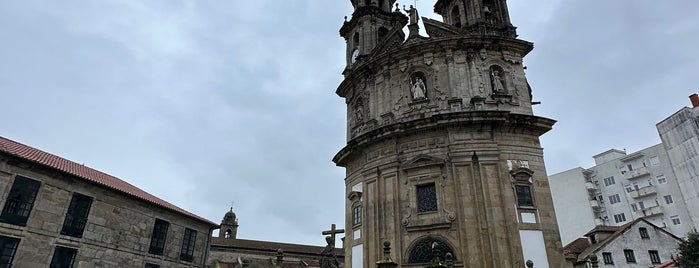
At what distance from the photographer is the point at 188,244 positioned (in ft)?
85.6

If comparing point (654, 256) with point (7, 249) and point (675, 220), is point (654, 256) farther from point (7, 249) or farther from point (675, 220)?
point (7, 249)

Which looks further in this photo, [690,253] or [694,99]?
[694,99]

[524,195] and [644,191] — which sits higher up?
[644,191]

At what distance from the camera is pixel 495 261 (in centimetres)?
1541

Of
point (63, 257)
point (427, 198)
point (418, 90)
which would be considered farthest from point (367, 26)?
point (63, 257)

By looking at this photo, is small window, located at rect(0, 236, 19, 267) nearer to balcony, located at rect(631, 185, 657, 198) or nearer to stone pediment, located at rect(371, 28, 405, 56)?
stone pediment, located at rect(371, 28, 405, 56)

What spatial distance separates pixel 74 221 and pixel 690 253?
84.2ft

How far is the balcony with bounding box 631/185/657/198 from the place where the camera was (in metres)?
42.4

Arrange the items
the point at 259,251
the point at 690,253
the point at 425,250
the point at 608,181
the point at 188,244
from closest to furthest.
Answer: the point at 690,253, the point at 425,250, the point at 188,244, the point at 259,251, the point at 608,181

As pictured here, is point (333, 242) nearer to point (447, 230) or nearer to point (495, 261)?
point (447, 230)

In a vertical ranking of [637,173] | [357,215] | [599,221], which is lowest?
[357,215]

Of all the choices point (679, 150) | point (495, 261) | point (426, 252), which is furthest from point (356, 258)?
point (679, 150)

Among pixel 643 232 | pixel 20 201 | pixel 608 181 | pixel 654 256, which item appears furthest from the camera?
pixel 608 181

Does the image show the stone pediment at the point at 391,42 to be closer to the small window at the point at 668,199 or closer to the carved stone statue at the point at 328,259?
the carved stone statue at the point at 328,259
